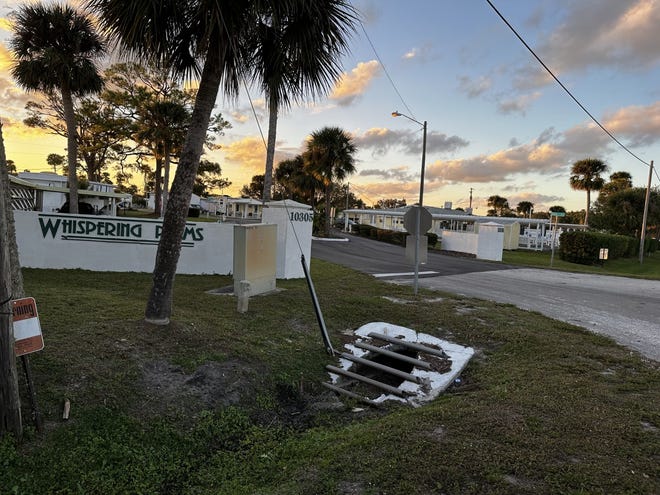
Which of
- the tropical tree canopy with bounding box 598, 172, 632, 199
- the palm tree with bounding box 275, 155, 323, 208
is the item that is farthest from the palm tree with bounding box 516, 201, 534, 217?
the palm tree with bounding box 275, 155, 323, 208

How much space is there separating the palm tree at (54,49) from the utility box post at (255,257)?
13.0 meters

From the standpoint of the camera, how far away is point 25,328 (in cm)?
373

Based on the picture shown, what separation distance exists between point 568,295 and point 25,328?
13.6 metres

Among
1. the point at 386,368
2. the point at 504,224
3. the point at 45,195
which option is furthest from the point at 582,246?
the point at 45,195

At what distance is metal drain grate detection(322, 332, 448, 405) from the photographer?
566cm

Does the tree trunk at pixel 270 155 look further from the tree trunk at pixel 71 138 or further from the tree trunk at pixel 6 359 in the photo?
the tree trunk at pixel 6 359

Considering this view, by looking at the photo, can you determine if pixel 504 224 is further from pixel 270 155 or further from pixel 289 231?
pixel 289 231

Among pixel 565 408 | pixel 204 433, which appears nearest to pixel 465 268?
pixel 565 408

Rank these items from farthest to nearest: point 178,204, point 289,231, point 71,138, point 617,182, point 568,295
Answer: point 617,182, point 71,138, point 568,295, point 289,231, point 178,204

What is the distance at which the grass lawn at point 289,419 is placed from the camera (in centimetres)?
318

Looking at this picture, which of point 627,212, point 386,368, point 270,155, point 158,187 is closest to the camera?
point 386,368

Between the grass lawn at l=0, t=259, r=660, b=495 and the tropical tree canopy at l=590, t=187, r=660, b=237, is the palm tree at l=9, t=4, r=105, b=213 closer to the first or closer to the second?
the grass lawn at l=0, t=259, r=660, b=495

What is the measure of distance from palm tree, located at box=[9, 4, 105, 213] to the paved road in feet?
43.5

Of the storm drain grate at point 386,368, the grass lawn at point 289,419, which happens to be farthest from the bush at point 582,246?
the storm drain grate at point 386,368
